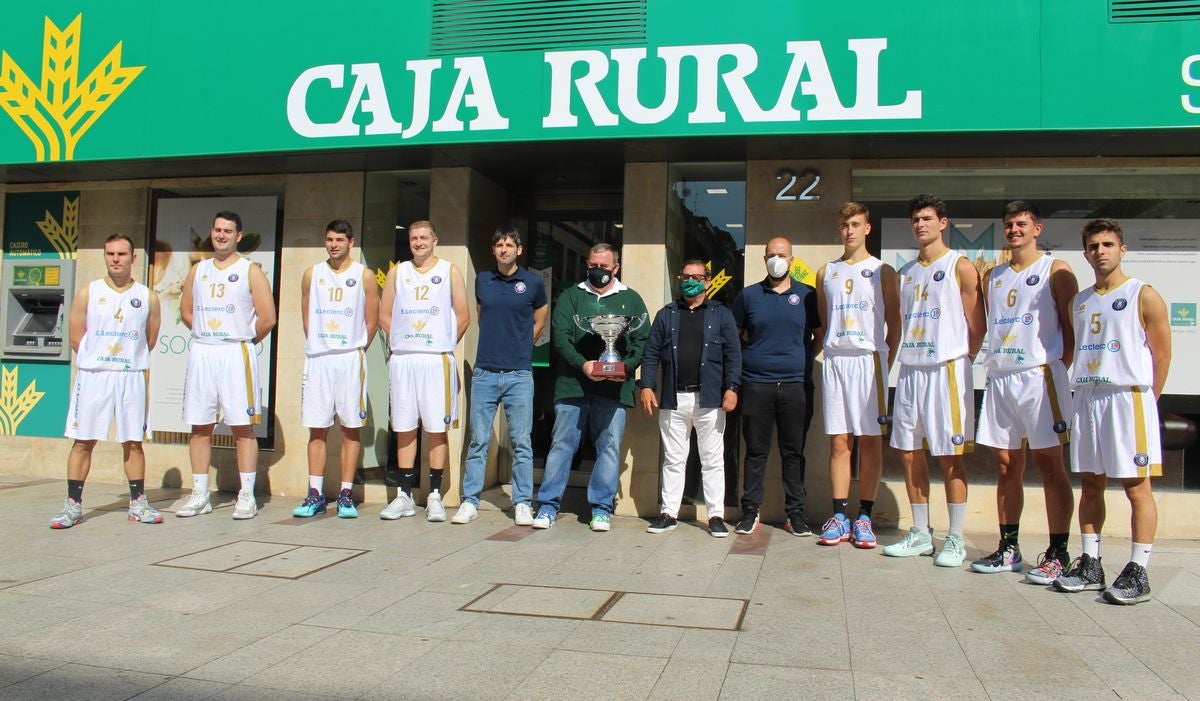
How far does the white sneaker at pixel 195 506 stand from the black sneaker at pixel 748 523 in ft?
13.4

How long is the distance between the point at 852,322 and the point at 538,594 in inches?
112

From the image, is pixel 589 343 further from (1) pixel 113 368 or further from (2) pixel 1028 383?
(1) pixel 113 368

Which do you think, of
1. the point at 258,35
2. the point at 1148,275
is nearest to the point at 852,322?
the point at 1148,275

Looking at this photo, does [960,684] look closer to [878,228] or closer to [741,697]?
[741,697]

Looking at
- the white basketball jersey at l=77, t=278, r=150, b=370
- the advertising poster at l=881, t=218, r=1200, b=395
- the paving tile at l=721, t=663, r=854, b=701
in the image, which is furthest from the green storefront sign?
the paving tile at l=721, t=663, r=854, b=701

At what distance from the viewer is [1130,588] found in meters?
4.55

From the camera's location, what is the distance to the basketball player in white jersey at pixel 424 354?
6574mm

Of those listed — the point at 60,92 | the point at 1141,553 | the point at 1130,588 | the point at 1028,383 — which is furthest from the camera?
the point at 60,92

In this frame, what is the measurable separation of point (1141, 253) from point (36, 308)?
10036 mm

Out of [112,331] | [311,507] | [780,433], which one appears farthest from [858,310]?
[112,331]

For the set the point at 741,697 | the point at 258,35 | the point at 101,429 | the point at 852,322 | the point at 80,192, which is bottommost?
the point at 741,697

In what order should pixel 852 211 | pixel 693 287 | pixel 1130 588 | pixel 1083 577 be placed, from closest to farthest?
pixel 1130 588
pixel 1083 577
pixel 852 211
pixel 693 287

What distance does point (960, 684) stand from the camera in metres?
3.28

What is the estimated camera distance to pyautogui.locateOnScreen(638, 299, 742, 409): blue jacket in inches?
243
